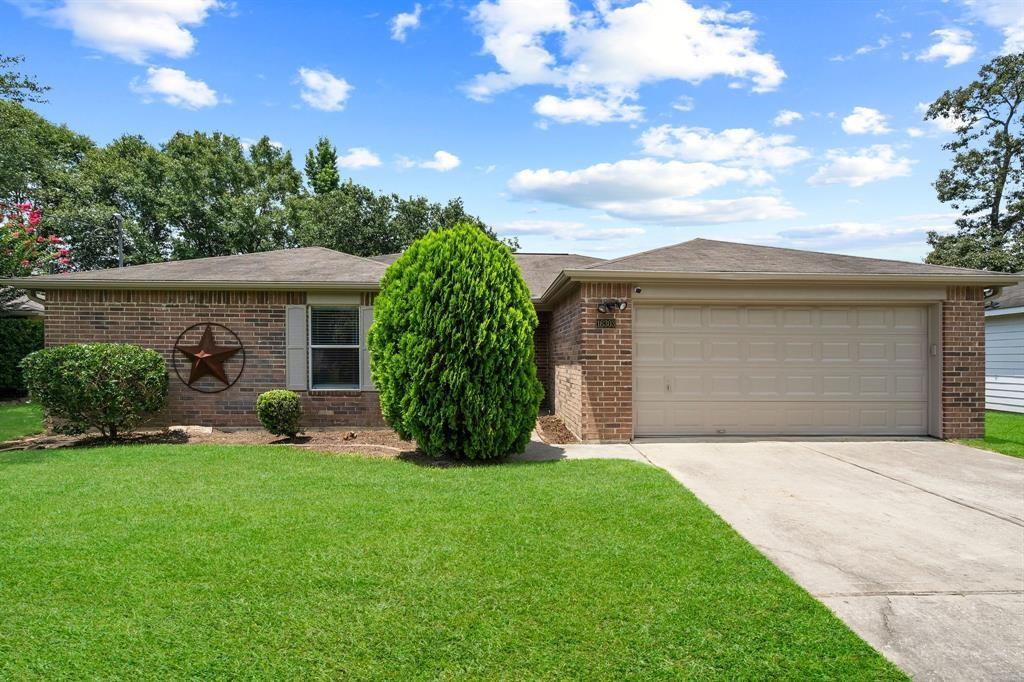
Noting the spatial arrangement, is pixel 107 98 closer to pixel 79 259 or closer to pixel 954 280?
pixel 79 259

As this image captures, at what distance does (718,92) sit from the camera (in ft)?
34.5

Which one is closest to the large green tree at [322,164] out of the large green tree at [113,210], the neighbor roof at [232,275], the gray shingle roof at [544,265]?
the large green tree at [113,210]

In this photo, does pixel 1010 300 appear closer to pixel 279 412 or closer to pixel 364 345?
pixel 364 345

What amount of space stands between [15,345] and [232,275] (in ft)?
33.7

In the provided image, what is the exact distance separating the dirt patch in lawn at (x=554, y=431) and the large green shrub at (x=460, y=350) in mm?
1652

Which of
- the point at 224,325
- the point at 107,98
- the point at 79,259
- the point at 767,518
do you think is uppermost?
the point at 107,98

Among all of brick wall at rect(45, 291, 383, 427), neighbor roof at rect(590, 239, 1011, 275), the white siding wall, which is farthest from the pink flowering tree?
the white siding wall

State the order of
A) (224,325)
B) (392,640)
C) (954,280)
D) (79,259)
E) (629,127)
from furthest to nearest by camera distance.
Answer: (79,259), (629,127), (224,325), (954,280), (392,640)

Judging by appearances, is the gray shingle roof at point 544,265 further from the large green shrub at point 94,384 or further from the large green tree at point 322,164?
the large green tree at point 322,164

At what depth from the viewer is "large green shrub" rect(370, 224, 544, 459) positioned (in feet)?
21.8

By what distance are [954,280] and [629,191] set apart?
29.5 feet

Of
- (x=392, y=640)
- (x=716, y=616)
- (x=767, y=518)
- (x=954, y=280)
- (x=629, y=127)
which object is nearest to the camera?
(x=392, y=640)

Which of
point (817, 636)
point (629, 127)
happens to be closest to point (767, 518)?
point (817, 636)

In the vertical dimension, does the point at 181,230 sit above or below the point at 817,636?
above
